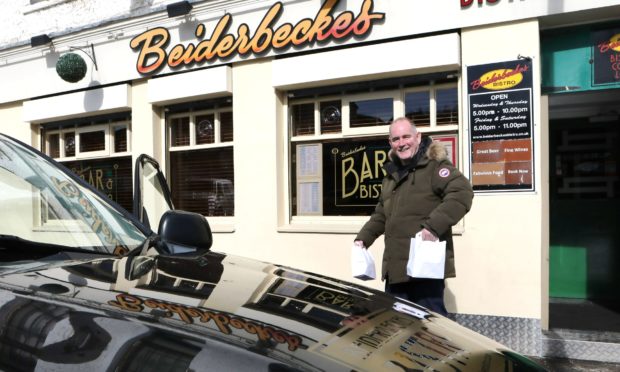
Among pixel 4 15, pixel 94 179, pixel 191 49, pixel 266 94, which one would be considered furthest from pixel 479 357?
pixel 4 15

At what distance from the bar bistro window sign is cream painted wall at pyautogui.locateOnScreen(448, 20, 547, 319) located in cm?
7

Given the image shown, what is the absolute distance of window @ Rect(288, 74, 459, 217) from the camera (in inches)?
217

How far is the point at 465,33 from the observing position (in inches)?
203

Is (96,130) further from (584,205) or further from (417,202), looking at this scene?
(584,205)

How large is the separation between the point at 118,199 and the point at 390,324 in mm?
6781

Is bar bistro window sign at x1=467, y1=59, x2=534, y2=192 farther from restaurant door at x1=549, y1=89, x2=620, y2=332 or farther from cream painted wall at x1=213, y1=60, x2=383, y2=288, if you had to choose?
Result: cream painted wall at x1=213, y1=60, x2=383, y2=288

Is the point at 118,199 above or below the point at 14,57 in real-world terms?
below

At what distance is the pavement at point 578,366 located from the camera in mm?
4488

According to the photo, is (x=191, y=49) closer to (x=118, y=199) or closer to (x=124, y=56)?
(x=124, y=56)

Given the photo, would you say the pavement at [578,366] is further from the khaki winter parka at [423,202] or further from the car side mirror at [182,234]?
the car side mirror at [182,234]

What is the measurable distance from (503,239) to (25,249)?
14.0ft

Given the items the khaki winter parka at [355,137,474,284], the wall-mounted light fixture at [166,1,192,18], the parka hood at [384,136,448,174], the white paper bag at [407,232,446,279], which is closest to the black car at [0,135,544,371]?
the white paper bag at [407,232,446,279]

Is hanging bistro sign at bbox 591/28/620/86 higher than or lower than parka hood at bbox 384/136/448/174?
higher

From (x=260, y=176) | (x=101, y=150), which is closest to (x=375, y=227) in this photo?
(x=260, y=176)
